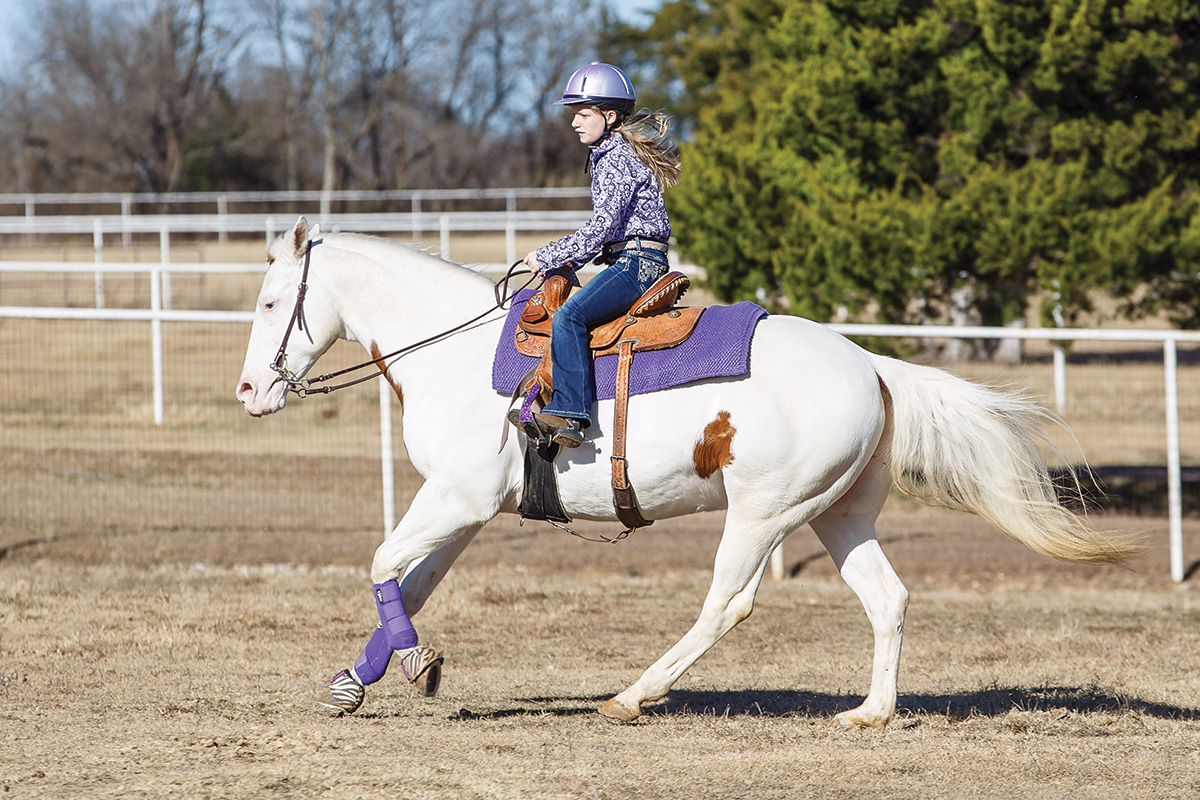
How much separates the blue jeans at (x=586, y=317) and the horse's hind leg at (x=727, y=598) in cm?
82

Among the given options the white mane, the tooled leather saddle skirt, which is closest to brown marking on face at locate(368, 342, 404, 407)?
the white mane

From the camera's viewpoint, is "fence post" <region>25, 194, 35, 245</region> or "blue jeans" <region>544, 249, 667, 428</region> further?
"fence post" <region>25, 194, 35, 245</region>

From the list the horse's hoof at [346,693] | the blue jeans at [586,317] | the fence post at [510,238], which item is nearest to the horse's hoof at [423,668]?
the horse's hoof at [346,693]

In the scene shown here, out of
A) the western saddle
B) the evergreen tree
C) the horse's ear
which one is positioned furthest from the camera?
the evergreen tree

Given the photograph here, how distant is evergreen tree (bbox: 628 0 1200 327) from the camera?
11.3 meters

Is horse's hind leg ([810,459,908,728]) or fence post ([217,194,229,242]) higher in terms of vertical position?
fence post ([217,194,229,242])

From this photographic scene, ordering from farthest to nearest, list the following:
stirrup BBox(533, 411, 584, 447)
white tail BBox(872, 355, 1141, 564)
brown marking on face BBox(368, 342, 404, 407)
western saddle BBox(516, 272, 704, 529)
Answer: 1. brown marking on face BBox(368, 342, 404, 407)
2. white tail BBox(872, 355, 1141, 564)
3. western saddle BBox(516, 272, 704, 529)
4. stirrup BBox(533, 411, 584, 447)

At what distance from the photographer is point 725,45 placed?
101 feet

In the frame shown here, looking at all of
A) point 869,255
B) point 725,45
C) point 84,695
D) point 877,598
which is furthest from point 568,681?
point 725,45

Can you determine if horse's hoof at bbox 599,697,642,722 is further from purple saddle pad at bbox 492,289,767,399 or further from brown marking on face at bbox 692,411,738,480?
purple saddle pad at bbox 492,289,767,399

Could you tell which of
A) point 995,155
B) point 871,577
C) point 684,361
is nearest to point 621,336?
point 684,361

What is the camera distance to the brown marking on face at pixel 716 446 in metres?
5.28

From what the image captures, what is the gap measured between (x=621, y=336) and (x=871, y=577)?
1561 millimetres

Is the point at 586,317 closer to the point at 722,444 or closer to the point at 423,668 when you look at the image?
the point at 722,444
